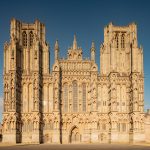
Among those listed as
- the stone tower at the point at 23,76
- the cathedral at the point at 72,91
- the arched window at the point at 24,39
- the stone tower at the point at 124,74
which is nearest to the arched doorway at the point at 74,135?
the cathedral at the point at 72,91

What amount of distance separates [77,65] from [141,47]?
16569 mm

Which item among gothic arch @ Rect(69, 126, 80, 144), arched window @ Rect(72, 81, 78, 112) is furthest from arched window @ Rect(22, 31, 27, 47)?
gothic arch @ Rect(69, 126, 80, 144)

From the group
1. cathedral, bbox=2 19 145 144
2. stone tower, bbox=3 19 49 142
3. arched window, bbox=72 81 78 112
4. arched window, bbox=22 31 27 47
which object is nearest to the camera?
stone tower, bbox=3 19 49 142

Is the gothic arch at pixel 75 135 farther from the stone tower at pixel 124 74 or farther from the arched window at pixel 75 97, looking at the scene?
the stone tower at pixel 124 74

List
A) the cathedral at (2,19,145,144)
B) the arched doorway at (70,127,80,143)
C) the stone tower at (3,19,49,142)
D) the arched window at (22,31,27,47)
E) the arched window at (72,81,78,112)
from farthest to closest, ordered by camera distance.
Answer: the arched window at (22,31,27,47) → the arched window at (72,81,78,112) → the arched doorway at (70,127,80,143) → the cathedral at (2,19,145,144) → the stone tower at (3,19,49,142)

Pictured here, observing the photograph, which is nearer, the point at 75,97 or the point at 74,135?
the point at 74,135

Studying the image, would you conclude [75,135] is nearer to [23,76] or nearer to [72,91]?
[72,91]

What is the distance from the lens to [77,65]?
3182 inches

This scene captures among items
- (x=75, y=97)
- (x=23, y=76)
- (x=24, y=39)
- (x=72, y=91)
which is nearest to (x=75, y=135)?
(x=75, y=97)

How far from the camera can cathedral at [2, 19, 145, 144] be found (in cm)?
7594

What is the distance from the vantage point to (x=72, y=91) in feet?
262

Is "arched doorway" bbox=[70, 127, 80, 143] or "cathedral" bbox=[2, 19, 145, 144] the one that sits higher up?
"cathedral" bbox=[2, 19, 145, 144]

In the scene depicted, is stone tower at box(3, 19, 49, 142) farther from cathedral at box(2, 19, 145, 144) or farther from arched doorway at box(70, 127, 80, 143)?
arched doorway at box(70, 127, 80, 143)

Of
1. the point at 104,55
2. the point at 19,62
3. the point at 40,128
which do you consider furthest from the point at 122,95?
the point at 19,62
